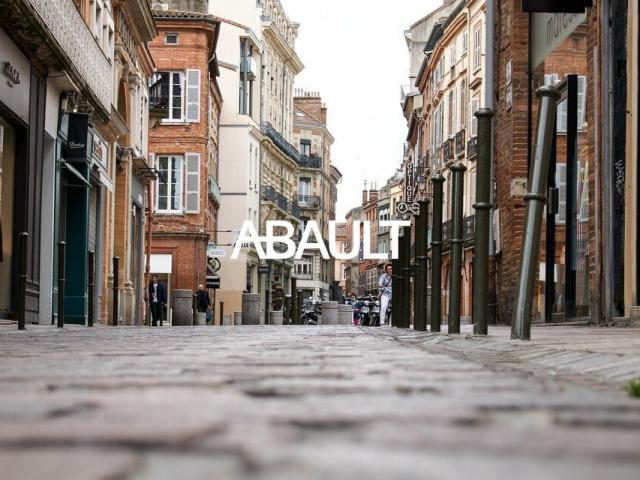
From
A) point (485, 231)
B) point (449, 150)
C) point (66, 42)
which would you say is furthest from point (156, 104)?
→ point (485, 231)

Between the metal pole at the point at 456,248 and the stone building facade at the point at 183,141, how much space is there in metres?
46.3

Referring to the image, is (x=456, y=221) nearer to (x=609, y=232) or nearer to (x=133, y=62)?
(x=609, y=232)

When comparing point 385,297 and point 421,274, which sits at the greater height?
point 421,274

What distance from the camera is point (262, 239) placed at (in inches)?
2837

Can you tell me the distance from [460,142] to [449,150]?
8.74ft

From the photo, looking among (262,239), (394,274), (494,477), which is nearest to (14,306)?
(394,274)

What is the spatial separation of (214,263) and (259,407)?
60.8 meters

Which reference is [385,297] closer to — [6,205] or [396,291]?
[6,205]

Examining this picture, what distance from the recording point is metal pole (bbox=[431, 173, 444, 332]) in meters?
12.0

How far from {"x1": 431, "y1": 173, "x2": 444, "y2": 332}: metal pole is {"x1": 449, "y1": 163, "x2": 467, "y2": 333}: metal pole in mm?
779

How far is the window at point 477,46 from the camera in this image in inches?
1905

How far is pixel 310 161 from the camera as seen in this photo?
107 m

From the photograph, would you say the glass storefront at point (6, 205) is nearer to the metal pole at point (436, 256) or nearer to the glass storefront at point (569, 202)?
the glass storefront at point (569, 202)

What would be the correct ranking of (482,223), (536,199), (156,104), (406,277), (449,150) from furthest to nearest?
(449,150), (156,104), (406,277), (482,223), (536,199)
